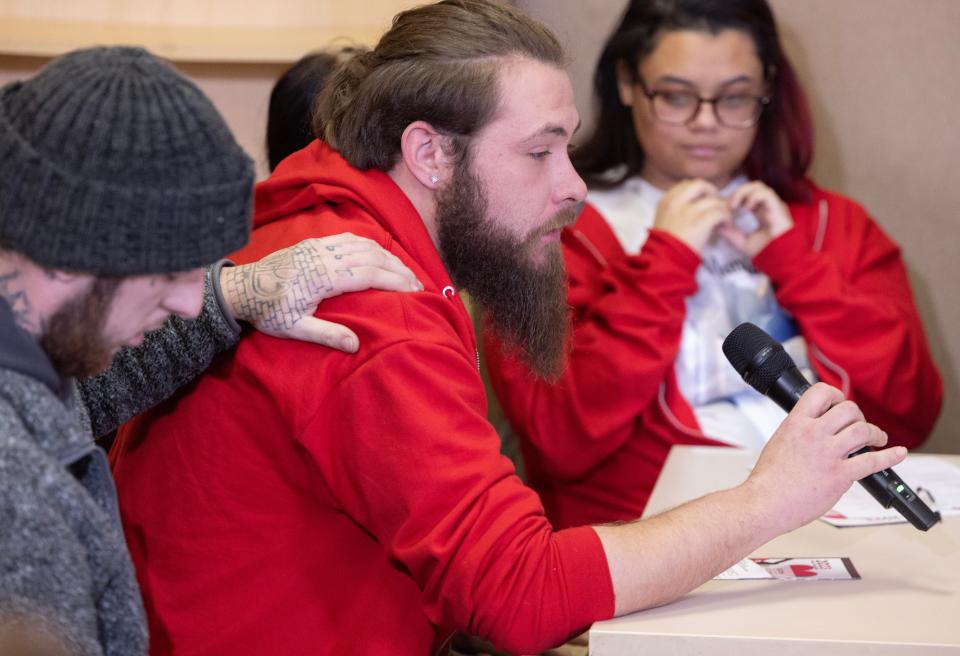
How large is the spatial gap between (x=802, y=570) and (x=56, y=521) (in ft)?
2.99

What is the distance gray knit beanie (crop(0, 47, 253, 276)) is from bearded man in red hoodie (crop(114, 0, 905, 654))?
0.31 m

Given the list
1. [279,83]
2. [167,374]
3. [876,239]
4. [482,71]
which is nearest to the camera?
[167,374]

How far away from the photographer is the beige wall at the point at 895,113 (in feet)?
9.04

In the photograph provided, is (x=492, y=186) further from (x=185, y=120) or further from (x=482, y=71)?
(x=185, y=120)

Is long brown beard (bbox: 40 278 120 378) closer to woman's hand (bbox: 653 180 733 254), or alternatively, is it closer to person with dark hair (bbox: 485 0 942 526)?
person with dark hair (bbox: 485 0 942 526)

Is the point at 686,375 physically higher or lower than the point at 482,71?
lower

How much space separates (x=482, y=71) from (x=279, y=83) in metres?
0.77

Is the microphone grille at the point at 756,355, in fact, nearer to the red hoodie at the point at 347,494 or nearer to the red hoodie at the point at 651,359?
the red hoodie at the point at 347,494

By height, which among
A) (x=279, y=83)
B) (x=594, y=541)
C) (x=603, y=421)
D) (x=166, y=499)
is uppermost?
(x=279, y=83)

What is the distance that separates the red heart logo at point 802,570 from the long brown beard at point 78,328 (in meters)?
0.87

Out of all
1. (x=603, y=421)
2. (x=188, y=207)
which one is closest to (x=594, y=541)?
(x=188, y=207)

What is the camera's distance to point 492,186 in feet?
5.13

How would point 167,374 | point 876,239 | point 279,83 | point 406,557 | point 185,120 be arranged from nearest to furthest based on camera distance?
point 185,120
point 406,557
point 167,374
point 279,83
point 876,239

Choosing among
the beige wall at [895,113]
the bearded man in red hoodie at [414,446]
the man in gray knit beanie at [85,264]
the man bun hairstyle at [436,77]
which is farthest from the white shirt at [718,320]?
the man in gray knit beanie at [85,264]
